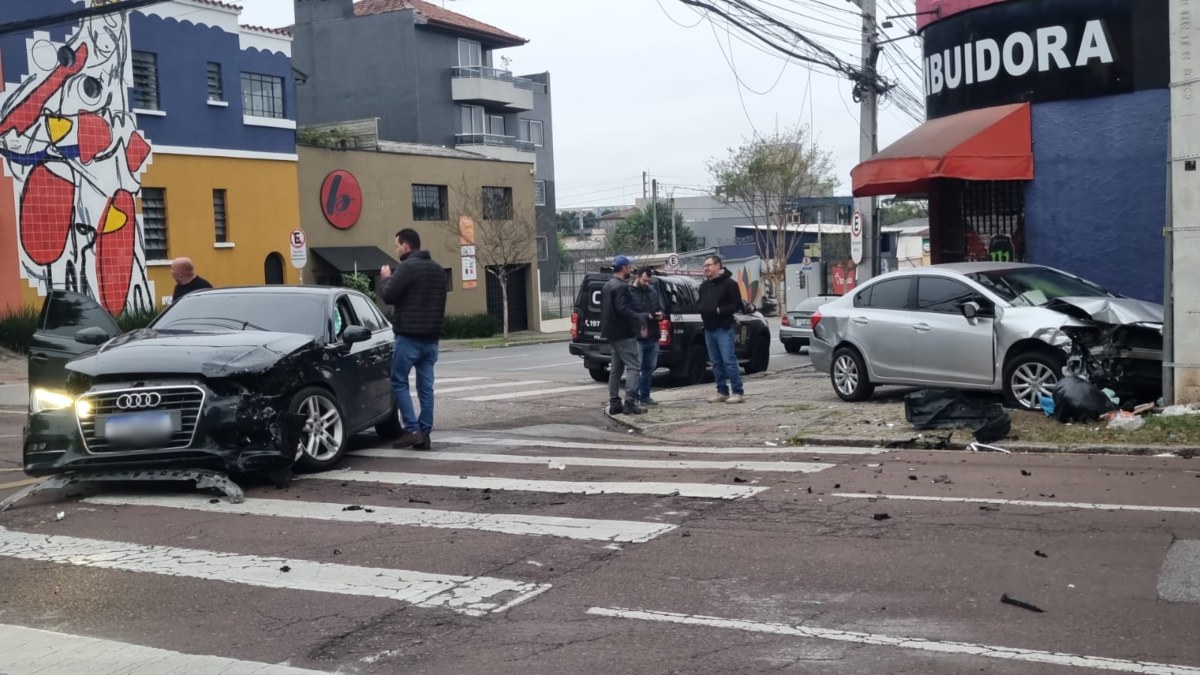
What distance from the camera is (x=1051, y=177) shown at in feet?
56.0

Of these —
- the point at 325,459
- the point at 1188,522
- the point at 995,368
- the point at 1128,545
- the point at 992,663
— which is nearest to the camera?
the point at 992,663

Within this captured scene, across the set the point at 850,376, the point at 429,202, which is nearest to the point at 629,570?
the point at 850,376

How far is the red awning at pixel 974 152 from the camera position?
55.3 ft

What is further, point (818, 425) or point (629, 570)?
point (818, 425)

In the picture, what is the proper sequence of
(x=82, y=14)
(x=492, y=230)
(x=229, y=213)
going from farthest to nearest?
(x=492, y=230) < (x=229, y=213) < (x=82, y=14)

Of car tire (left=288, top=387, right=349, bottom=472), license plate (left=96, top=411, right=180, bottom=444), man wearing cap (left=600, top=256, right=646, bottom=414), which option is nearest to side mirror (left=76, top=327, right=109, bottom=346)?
license plate (left=96, top=411, right=180, bottom=444)

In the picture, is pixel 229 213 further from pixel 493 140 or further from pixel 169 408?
pixel 169 408

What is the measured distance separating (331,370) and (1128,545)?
6.16 meters

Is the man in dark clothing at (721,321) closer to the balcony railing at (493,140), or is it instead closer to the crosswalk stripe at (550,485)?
the crosswalk stripe at (550,485)

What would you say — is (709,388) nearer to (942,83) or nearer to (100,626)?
→ (942,83)

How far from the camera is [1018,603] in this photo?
18.7ft

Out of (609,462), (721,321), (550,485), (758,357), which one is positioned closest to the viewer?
(550,485)

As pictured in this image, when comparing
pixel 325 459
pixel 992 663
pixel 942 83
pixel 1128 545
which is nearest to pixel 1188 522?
pixel 1128 545

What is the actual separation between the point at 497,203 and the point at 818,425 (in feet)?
113
